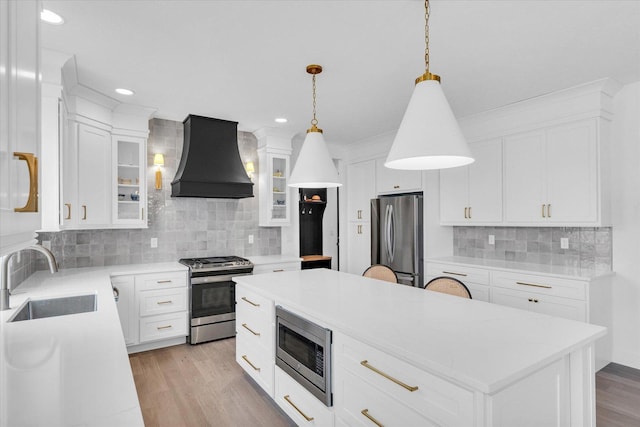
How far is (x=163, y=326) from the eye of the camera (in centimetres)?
372

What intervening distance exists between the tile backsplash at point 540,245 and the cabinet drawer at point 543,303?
0.59 metres

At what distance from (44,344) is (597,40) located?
3.55m

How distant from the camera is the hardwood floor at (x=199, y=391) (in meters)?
2.44

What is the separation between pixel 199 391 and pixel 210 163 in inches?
94.8

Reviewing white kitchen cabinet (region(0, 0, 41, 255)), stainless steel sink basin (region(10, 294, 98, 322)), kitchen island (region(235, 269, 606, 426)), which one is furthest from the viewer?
stainless steel sink basin (region(10, 294, 98, 322))

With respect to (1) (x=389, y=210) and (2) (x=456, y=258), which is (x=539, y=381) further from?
(1) (x=389, y=210)

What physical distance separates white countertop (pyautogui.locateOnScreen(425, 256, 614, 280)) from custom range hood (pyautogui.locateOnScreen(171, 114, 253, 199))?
252 cm

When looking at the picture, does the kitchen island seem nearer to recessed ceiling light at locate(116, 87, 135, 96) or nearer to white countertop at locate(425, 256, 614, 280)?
white countertop at locate(425, 256, 614, 280)

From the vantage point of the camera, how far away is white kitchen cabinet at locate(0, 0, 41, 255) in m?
0.68

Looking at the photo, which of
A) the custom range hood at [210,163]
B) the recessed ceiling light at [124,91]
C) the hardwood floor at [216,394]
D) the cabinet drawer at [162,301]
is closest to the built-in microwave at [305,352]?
the hardwood floor at [216,394]

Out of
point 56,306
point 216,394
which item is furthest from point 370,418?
point 56,306

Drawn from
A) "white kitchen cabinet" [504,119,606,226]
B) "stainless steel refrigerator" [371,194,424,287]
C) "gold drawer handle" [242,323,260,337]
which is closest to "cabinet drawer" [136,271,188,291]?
"gold drawer handle" [242,323,260,337]

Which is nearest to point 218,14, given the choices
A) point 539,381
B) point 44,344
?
point 44,344

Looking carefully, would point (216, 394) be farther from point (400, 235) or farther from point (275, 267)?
point (400, 235)
